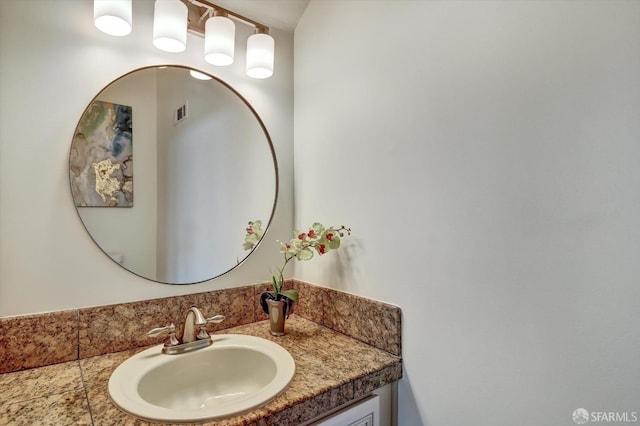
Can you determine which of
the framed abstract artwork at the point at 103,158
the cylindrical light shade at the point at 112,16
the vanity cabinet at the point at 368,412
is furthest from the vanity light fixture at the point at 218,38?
the vanity cabinet at the point at 368,412

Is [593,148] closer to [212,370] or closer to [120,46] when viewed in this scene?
[212,370]

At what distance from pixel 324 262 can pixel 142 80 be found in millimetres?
950

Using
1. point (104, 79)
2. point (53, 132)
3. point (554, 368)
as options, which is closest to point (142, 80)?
point (104, 79)

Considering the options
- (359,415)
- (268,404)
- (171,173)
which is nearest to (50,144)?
(171,173)

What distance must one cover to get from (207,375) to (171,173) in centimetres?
72

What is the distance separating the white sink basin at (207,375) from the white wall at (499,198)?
390 millimetres

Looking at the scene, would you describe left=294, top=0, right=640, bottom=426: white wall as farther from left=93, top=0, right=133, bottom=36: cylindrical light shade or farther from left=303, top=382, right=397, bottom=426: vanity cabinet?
left=93, top=0, right=133, bottom=36: cylindrical light shade

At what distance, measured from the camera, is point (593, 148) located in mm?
634

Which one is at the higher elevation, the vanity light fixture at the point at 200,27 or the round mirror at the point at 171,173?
the vanity light fixture at the point at 200,27

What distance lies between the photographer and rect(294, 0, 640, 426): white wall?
613 mm

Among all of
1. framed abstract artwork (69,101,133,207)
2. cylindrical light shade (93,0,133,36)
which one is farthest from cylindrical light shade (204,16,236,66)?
framed abstract artwork (69,101,133,207)

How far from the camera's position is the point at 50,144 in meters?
0.96

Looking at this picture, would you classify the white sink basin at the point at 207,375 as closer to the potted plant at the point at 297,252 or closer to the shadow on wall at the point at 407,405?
the potted plant at the point at 297,252

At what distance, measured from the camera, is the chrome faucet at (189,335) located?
1017mm
